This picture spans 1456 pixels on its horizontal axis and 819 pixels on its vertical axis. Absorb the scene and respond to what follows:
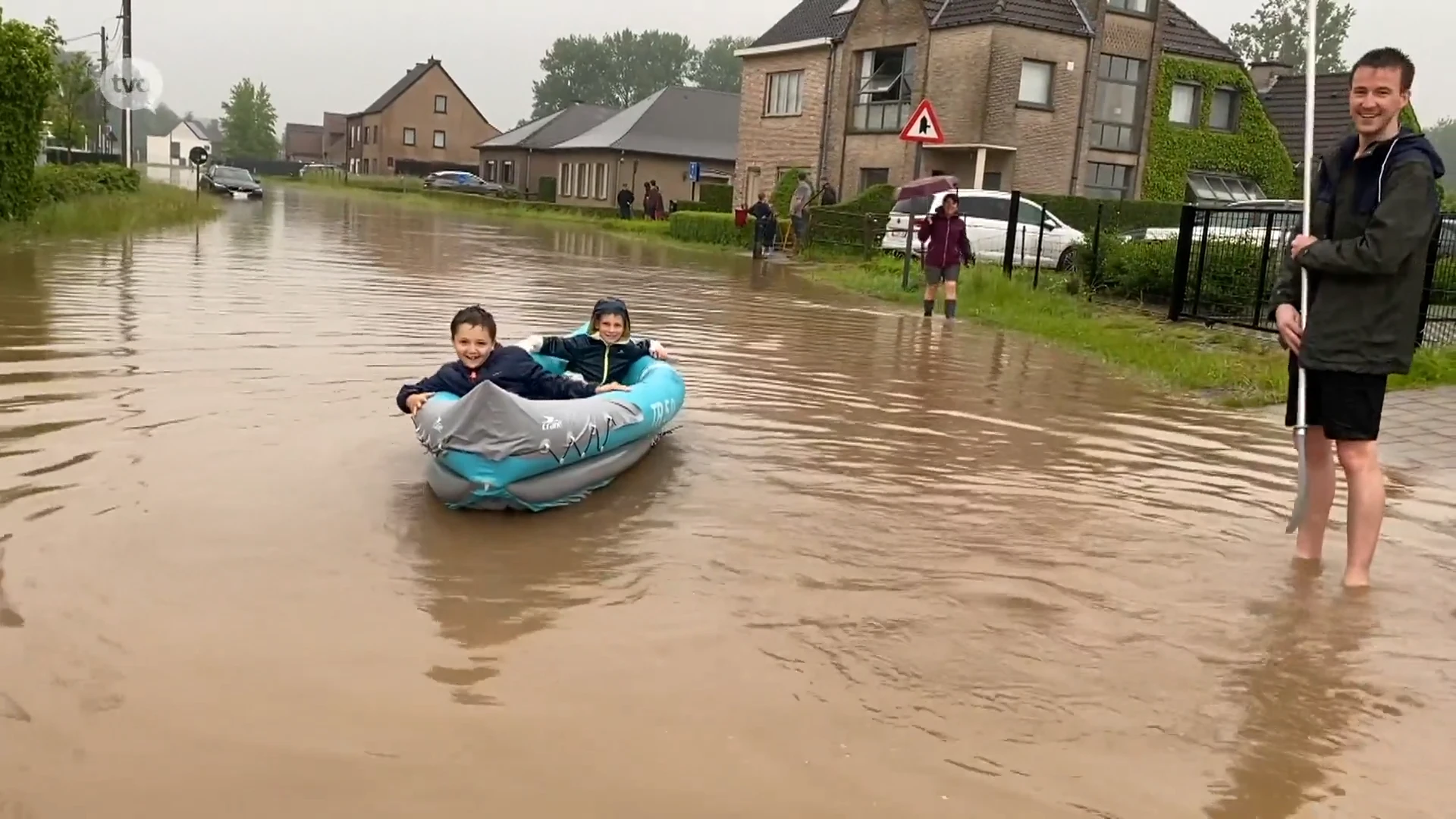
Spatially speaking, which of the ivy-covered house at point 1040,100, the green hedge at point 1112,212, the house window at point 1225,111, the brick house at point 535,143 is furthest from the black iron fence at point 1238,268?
the brick house at point 535,143

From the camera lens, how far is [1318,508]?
5.71 meters

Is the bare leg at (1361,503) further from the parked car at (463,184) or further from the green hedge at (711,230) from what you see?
the parked car at (463,184)

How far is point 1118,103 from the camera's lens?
3225 cm

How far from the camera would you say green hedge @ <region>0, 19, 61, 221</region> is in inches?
689

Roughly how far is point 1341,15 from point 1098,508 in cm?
9949

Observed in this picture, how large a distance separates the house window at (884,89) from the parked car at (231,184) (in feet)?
77.6

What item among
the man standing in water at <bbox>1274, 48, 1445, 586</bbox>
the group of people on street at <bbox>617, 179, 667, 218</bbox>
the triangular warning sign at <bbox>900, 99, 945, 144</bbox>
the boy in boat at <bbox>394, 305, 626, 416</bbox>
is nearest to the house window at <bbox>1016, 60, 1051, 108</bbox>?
the triangular warning sign at <bbox>900, 99, 945, 144</bbox>

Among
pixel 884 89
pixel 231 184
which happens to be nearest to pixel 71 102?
pixel 231 184

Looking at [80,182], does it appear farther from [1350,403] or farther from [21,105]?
[1350,403]

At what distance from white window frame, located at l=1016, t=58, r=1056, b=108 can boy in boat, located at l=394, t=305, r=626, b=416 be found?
26095 millimetres

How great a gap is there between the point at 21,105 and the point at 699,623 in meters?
17.1

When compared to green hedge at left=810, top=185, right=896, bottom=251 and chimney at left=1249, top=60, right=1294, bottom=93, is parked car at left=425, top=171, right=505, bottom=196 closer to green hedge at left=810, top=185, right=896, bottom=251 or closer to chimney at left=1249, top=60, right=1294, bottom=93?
chimney at left=1249, top=60, right=1294, bottom=93

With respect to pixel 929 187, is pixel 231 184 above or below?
below

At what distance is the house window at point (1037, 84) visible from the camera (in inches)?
1209
